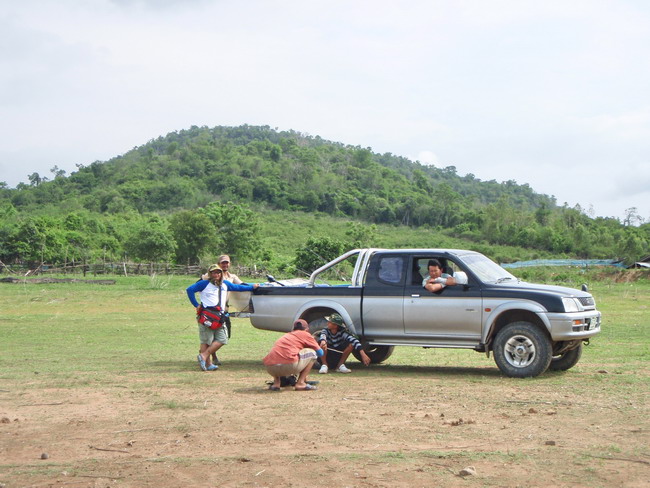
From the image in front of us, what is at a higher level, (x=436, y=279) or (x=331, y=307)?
(x=436, y=279)

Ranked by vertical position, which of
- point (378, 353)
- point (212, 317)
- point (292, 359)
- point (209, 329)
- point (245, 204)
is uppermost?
point (245, 204)

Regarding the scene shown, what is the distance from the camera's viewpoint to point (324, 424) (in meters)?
8.14

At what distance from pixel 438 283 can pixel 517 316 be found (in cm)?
125

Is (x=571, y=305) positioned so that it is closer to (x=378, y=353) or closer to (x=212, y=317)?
(x=378, y=353)

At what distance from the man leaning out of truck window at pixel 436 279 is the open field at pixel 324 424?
136cm

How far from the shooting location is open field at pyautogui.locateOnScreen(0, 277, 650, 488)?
20.6 ft

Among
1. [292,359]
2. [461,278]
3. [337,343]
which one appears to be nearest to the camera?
[292,359]

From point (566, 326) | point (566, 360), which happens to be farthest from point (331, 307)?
point (566, 360)

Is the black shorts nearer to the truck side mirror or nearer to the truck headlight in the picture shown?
the truck side mirror

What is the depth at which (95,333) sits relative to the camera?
68.8 ft

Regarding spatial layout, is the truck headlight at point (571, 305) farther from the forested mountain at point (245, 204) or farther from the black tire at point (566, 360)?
the forested mountain at point (245, 204)

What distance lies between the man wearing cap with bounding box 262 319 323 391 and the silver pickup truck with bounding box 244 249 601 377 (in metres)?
1.67

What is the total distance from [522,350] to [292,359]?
3.38 metres

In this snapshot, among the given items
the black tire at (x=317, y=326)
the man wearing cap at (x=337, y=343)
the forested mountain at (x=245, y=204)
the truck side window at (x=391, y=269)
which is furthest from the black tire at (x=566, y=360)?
the forested mountain at (x=245, y=204)
